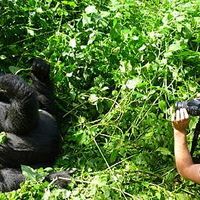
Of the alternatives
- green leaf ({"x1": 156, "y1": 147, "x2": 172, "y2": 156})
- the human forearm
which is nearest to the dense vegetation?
green leaf ({"x1": 156, "y1": 147, "x2": 172, "y2": 156})

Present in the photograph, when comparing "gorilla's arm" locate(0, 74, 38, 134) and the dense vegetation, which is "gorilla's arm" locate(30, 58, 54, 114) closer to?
the dense vegetation

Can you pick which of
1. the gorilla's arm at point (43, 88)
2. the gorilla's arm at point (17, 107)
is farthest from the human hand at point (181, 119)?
the gorilla's arm at point (43, 88)

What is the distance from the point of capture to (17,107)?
293cm

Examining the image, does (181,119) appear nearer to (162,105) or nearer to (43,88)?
(162,105)

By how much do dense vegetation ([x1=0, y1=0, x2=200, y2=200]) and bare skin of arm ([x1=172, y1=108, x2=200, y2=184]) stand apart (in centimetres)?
21

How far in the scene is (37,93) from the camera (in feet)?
10.4

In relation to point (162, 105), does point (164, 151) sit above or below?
below

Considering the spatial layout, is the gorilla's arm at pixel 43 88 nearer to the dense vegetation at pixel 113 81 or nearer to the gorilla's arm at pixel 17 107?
the dense vegetation at pixel 113 81

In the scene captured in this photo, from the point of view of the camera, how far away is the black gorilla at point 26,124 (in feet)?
9.59

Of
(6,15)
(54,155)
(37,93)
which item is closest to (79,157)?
(54,155)

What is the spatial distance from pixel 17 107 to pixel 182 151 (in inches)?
33.5

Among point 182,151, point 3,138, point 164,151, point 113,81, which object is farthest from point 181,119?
point 3,138

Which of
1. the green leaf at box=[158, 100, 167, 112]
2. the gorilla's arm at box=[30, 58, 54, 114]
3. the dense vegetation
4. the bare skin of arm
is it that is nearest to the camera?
the bare skin of arm

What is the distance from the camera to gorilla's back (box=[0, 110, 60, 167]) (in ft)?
9.94
